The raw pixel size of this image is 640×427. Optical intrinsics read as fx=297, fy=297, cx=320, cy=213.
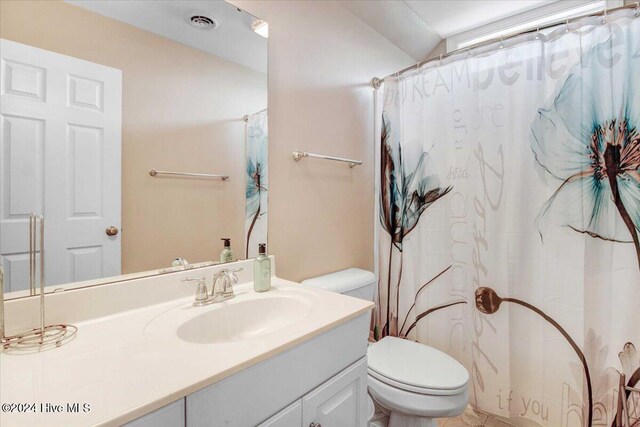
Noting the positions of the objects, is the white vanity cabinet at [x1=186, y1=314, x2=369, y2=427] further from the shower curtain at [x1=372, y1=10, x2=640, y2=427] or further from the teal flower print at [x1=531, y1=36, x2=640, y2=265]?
the teal flower print at [x1=531, y1=36, x2=640, y2=265]

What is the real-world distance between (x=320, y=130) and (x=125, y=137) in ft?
3.07

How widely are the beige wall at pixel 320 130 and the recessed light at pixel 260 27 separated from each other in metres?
0.05

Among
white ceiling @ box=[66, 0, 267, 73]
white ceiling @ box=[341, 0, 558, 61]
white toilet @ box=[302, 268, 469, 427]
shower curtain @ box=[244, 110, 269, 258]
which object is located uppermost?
white ceiling @ box=[341, 0, 558, 61]

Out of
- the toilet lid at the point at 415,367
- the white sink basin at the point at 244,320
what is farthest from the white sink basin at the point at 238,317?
the toilet lid at the point at 415,367

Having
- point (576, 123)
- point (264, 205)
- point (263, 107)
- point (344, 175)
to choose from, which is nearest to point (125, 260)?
point (264, 205)

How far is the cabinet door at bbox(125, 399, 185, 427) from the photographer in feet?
1.70

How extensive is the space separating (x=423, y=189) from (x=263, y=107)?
0.97 meters

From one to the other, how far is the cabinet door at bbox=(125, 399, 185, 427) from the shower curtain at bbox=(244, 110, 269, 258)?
0.75m

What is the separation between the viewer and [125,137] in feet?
3.08

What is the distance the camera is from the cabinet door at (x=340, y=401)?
827mm

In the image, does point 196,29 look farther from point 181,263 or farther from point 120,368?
point 120,368

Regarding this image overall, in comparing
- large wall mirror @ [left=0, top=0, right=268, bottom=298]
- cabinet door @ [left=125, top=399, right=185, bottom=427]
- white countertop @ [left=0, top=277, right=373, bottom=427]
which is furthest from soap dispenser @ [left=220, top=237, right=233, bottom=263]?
cabinet door @ [left=125, top=399, right=185, bottom=427]

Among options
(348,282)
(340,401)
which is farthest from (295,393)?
(348,282)

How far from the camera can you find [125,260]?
958 millimetres
